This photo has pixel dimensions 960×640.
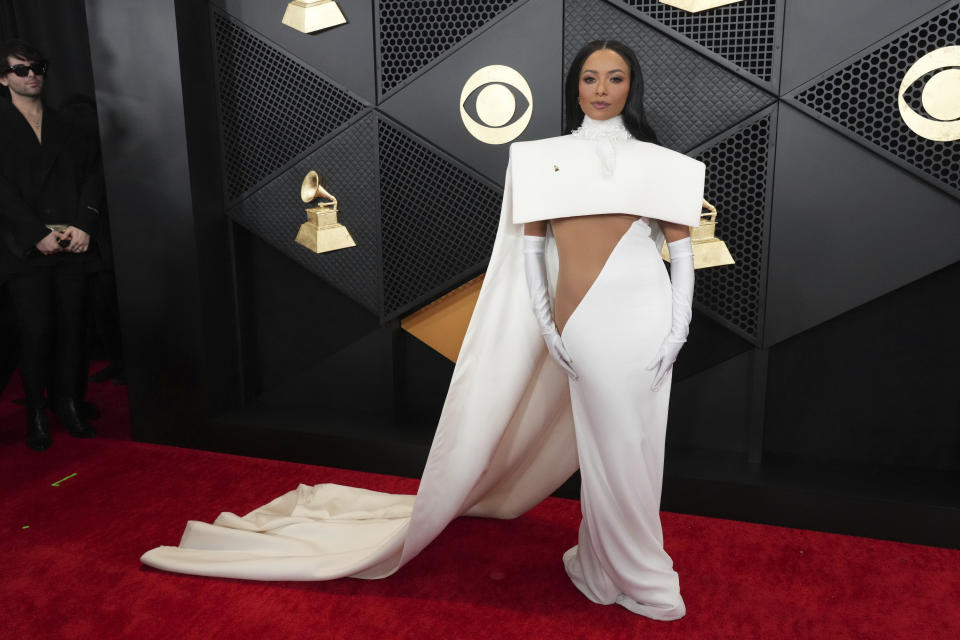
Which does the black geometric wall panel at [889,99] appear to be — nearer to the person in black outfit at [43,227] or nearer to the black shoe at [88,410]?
the person in black outfit at [43,227]

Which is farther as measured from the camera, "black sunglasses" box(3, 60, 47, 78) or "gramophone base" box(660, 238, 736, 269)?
"black sunglasses" box(3, 60, 47, 78)

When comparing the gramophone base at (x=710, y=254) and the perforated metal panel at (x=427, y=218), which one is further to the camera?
the perforated metal panel at (x=427, y=218)

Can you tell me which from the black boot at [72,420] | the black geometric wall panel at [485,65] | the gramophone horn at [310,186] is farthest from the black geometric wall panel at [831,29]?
the black boot at [72,420]

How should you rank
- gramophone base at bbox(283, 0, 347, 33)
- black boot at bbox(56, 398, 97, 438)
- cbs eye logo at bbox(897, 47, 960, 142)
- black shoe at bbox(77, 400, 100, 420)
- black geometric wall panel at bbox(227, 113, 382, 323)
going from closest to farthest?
cbs eye logo at bbox(897, 47, 960, 142), gramophone base at bbox(283, 0, 347, 33), black geometric wall panel at bbox(227, 113, 382, 323), black boot at bbox(56, 398, 97, 438), black shoe at bbox(77, 400, 100, 420)

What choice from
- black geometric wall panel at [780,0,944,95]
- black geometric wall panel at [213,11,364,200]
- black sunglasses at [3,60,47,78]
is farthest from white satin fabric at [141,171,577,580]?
black sunglasses at [3,60,47,78]

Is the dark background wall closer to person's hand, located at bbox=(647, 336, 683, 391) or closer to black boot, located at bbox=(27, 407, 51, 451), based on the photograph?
black boot, located at bbox=(27, 407, 51, 451)

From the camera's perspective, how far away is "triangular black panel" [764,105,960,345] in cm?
271

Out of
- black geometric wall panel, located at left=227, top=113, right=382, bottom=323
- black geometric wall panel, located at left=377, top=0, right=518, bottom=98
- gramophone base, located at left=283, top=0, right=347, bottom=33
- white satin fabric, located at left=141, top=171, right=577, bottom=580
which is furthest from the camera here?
black geometric wall panel, located at left=227, top=113, right=382, bottom=323

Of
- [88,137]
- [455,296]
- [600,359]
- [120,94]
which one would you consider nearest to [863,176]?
[600,359]

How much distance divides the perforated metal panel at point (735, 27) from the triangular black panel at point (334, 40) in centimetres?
107

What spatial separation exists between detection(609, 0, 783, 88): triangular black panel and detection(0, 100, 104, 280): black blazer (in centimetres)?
256

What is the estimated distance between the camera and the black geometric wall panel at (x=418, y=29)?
10.2 ft

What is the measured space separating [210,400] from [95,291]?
1270 millimetres

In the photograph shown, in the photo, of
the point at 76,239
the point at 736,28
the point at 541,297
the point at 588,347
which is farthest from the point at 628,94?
the point at 76,239
